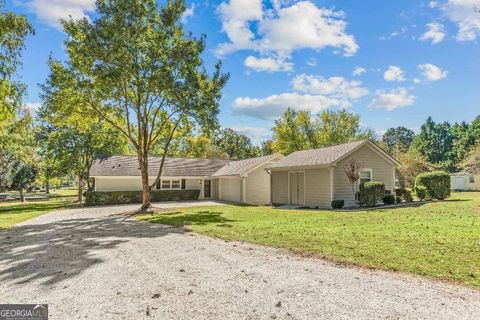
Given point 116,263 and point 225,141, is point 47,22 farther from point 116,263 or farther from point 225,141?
point 225,141

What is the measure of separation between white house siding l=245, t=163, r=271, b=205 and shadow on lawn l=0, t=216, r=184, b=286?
49.5 ft

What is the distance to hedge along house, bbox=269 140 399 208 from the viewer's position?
19627 millimetres

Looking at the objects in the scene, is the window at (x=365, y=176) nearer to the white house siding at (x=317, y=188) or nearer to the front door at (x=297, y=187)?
the white house siding at (x=317, y=188)

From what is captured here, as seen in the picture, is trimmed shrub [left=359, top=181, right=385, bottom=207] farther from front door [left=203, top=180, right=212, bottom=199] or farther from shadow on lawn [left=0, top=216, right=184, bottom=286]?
front door [left=203, top=180, right=212, bottom=199]

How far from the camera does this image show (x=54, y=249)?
8.89 meters

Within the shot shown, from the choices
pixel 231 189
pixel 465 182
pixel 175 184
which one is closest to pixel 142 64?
pixel 231 189

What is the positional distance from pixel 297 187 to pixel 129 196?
1543cm

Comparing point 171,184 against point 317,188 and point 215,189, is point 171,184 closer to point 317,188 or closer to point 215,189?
point 215,189

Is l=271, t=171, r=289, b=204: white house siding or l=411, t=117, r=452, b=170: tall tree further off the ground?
l=411, t=117, r=452, b=170: tall tree

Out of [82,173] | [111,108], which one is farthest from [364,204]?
[82,173]

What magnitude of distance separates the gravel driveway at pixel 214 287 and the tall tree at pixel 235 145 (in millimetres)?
57224

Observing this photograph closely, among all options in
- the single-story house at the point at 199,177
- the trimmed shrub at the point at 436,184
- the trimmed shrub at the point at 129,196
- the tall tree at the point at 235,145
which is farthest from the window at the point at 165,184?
the tall tree at the point at 235,145

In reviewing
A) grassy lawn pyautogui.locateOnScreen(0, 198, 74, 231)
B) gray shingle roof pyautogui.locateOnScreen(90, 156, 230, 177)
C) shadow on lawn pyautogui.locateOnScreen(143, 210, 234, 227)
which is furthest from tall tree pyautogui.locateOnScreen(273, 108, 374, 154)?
shadow on lawn pyautogui.locateOnScreen(143, 210, 234, 227)

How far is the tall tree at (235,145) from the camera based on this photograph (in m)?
65.4
